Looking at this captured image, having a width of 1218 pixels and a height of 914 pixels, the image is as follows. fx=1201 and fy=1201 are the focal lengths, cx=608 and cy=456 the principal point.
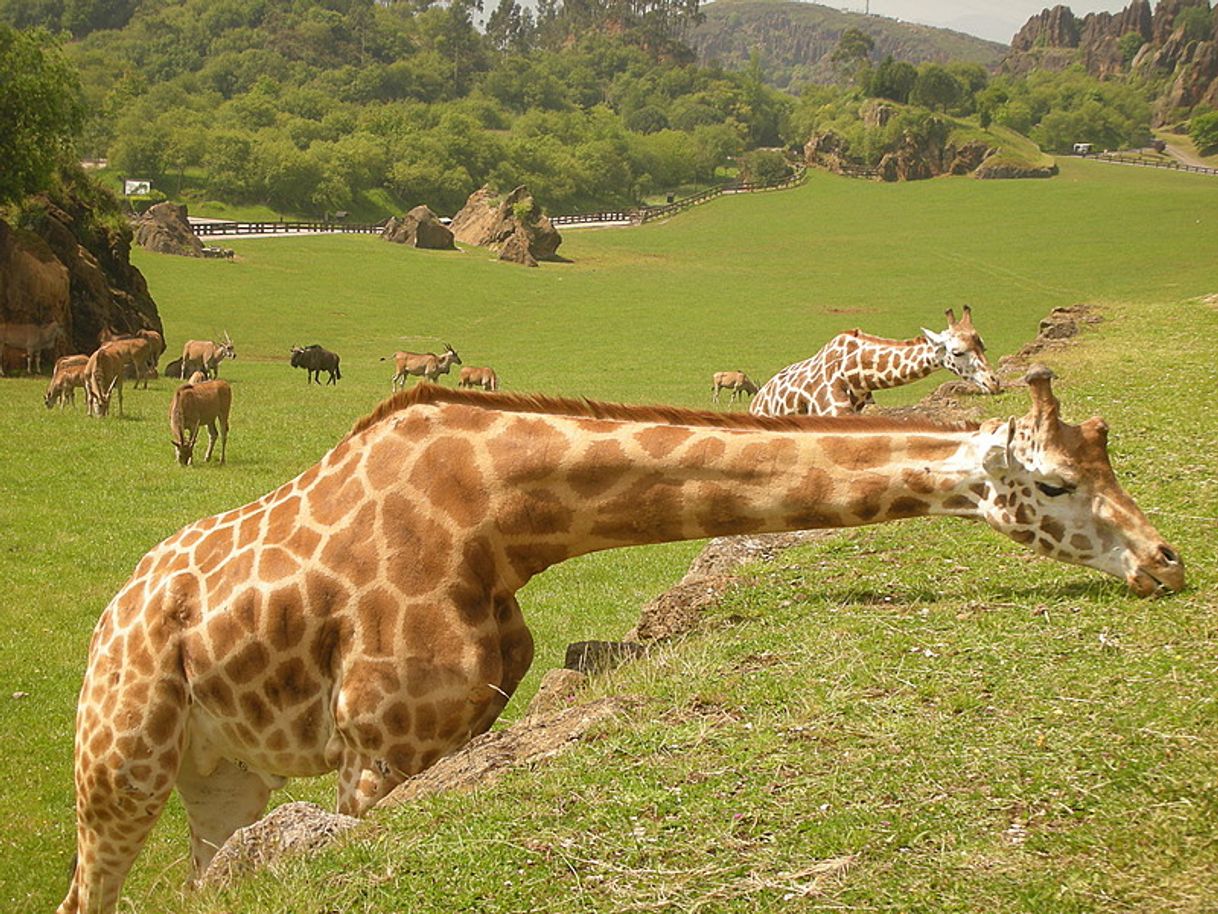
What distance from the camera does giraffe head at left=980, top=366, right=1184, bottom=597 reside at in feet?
22.2

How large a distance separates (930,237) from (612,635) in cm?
7909

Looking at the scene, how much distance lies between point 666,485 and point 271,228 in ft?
284

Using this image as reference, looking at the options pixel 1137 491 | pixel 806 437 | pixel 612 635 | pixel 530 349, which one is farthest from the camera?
pixel 530 349

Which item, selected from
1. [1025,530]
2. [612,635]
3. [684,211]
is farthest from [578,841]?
[684,211]

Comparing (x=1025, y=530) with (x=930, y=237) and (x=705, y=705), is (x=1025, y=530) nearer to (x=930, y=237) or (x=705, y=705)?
(x=705, y=705)

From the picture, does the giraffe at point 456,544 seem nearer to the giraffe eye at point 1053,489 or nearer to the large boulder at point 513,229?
the giraffe eye at point 1053,489

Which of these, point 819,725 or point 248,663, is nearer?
point 819,725

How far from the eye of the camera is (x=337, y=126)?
5089 inches

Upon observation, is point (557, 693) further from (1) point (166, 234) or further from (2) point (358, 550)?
(1) point (166, 234)

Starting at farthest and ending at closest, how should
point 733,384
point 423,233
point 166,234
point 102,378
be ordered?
Answer: 1. point 423,233
2. point 166,234
3. point 733,384
4. point 102,378

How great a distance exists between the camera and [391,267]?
7206 centimetres

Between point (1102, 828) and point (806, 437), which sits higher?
point (806, 437)

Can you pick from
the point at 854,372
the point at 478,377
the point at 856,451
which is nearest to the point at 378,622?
the point at 856,451

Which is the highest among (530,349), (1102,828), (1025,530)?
(1025,530)
